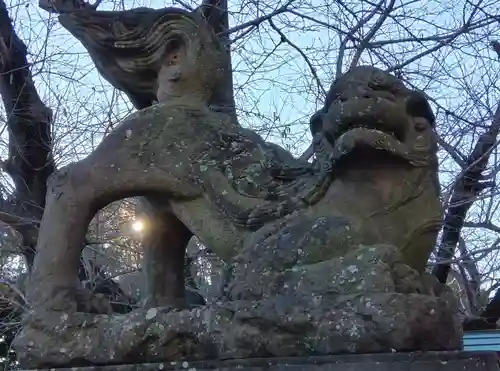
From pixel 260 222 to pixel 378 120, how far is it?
0.46 metres

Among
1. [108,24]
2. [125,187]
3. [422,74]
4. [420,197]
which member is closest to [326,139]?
[420,197]

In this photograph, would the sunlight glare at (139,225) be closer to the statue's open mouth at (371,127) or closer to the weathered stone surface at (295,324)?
the weathered stone surface at (295,324)

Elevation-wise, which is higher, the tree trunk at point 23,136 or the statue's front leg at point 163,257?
the tree trunk at point 23,136

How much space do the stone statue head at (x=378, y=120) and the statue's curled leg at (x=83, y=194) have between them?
53 centimetres

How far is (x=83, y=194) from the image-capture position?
83.9 inches

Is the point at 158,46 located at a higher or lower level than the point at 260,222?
higher

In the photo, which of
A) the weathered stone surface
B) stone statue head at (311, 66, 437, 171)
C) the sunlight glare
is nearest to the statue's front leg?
the sunlight glare

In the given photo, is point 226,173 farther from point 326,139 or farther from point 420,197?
point 420,197

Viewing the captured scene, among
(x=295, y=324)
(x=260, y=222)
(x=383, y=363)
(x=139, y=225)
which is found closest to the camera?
(x=383, y=363)

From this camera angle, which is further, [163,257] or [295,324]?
[163,257]

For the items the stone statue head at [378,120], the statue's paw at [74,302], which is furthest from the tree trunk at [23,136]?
the stone statue head at [378,120]

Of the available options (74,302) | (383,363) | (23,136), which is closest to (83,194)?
(74,302)

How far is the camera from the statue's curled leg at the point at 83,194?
6.84 ft

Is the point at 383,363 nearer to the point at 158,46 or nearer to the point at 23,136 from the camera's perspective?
the point at 158,46
